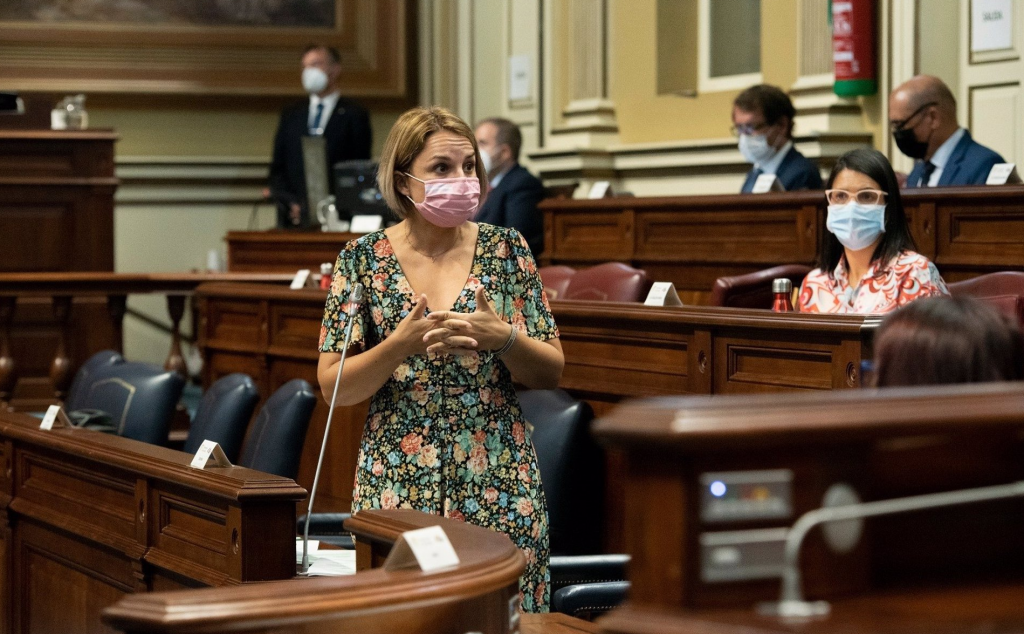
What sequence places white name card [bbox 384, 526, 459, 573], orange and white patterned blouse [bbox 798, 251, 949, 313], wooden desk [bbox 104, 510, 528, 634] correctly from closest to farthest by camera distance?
wooden desk [bbox 104, 510, 528, 634]
white name card [bbox 384, 526, 459, 573]
orange and white patterned blouse [bbox 798, 251, 949, 313]

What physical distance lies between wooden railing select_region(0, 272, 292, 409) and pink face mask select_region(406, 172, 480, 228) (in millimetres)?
3513

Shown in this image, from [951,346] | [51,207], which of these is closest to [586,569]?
[951,346]

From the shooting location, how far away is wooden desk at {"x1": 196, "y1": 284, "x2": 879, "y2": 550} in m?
3.51

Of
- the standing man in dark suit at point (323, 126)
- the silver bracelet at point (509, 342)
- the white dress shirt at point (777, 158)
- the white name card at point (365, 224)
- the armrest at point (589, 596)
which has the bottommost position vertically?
the armrest at point (589, 596)

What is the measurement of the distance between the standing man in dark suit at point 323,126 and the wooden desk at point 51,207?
5.54 feet

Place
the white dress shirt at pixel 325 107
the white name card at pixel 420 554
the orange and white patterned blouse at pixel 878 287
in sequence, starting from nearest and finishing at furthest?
the white name card at pixel 420 554, the orange and white patterned blouse at pixel 878 287, the white dress shirt at pixel 325 107

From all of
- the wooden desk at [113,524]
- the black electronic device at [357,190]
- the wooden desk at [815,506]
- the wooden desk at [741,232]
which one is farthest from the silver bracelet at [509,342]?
the black electronic device at [357,190]

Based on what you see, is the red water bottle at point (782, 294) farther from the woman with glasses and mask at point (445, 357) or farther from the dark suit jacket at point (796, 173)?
the dark suit jacket at point (796, 173)

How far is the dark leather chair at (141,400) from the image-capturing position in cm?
425

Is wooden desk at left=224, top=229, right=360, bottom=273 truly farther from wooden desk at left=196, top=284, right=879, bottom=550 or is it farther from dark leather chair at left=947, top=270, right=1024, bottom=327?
dark leather chair at left=947, top=270, right=1024, bottom=327

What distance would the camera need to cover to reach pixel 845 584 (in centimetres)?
133

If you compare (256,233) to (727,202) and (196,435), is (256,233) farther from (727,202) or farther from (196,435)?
(196,435)

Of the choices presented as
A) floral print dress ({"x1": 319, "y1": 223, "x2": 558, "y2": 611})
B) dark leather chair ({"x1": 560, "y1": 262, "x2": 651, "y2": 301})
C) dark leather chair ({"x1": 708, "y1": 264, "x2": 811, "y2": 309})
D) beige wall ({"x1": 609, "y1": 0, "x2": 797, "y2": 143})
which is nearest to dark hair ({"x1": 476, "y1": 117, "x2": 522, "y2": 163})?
beige wall ({"x1": 609, "y1": 0, "x2": 797, "y2": 143})

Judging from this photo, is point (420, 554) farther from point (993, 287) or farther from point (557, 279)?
point (557, 279)
